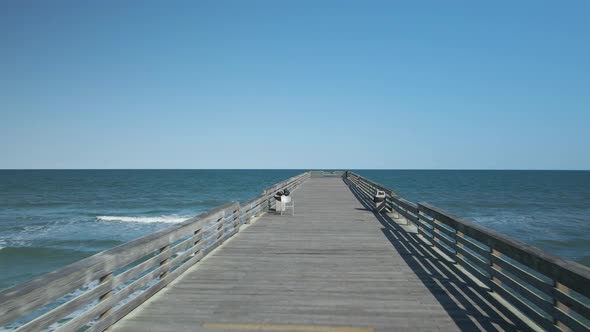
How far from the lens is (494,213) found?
137 feet

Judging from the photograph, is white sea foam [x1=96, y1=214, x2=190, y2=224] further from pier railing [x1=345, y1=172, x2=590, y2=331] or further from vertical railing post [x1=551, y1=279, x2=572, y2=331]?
vertical railing post [x1=551, y1=279, x2=572, y2=331]

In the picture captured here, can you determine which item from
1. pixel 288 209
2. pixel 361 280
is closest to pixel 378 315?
pixel 361 280

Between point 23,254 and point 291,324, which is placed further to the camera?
point 23,254

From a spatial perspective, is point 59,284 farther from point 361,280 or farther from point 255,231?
point 255,231

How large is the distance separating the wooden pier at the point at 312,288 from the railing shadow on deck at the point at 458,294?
2cm

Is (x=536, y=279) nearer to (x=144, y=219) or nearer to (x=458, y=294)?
(x=458, y=294)

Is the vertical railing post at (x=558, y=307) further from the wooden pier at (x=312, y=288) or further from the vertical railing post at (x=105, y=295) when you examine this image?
the vertical railing post at (x=105, y=295)

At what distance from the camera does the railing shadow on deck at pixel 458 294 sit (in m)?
4.69

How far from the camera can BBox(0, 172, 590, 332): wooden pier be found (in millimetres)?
4000

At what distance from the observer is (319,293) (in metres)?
5.80

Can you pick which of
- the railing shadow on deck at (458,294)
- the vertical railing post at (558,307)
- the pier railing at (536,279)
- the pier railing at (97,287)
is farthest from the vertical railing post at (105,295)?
the vertical railing post at (558,307)

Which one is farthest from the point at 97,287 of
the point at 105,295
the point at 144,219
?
the point at 144,219

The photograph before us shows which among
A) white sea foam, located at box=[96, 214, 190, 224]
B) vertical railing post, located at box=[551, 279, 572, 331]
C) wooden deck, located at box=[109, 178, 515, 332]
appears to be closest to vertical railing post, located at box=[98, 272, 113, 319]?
wooden deck, located at box=[109, 178, 515, 332]

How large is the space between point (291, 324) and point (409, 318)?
58.2 inches
